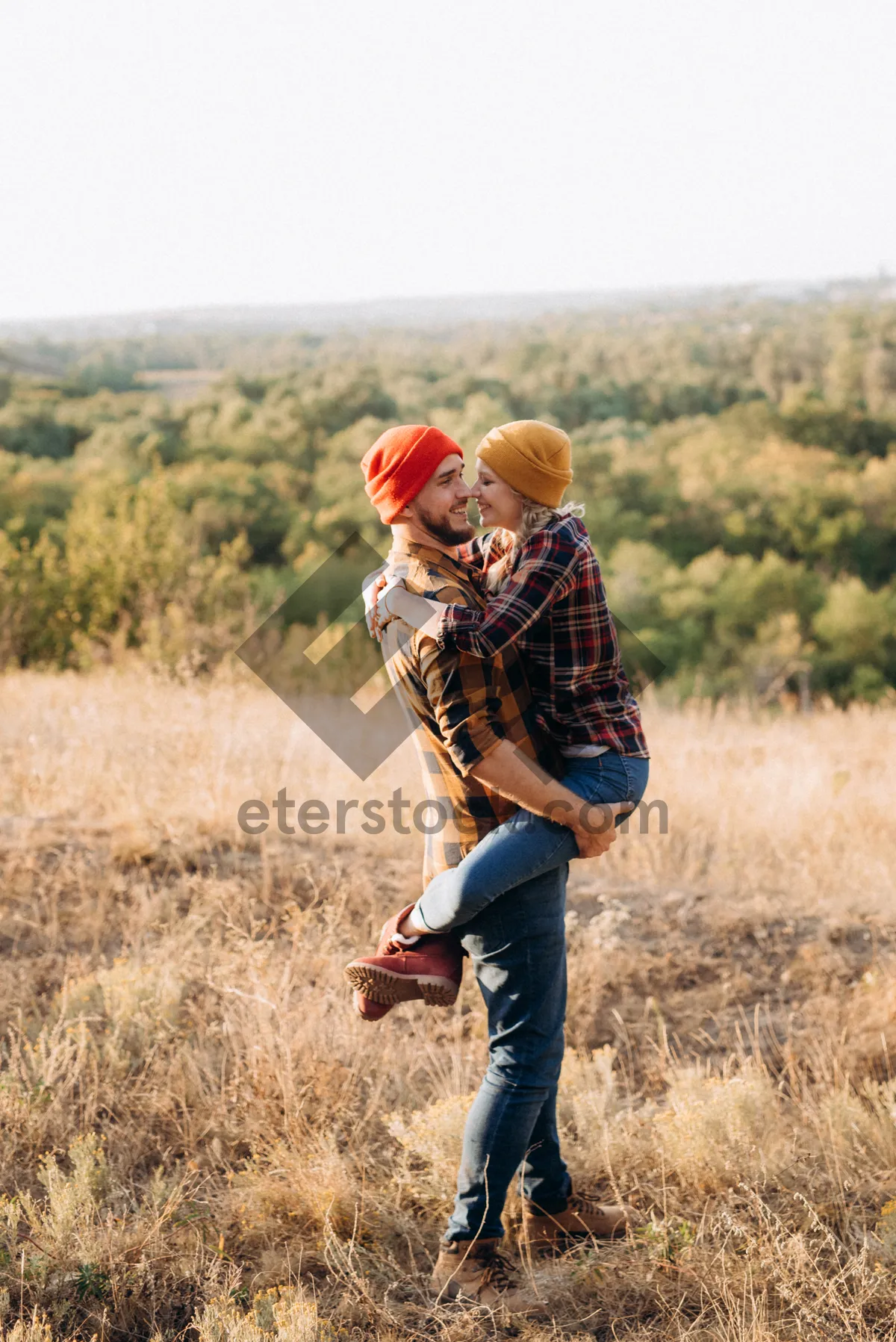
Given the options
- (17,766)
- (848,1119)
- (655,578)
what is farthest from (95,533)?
(655,578)

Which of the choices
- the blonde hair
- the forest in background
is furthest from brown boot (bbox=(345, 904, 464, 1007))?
the forest in background

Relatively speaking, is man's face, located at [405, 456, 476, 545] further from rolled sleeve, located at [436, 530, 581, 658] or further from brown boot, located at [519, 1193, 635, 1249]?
brown boot, located at [519, 1193, 635, 1249]

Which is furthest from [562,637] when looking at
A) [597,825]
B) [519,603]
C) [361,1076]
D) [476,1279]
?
[361,1076]

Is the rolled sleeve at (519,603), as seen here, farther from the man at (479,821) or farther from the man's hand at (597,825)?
the man's hand at (597,825)

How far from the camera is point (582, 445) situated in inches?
1460

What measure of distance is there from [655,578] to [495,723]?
1105 inches

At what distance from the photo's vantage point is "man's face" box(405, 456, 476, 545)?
2.21 metres

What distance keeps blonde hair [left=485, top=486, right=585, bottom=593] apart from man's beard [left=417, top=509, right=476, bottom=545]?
0.32 ft

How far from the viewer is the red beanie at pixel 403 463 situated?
2.18 metres

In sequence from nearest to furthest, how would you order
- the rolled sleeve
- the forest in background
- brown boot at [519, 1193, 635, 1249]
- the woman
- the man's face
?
the rolled sleeve
the woman
the man's face
brown boot at [519, 1193, 635, 1249]
the forest in background

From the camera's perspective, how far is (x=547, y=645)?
2.18 metres

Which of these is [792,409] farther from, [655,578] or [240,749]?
[240,749]

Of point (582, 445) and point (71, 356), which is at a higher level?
point (71, 356)

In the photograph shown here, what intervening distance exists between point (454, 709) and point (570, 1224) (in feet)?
4.74
